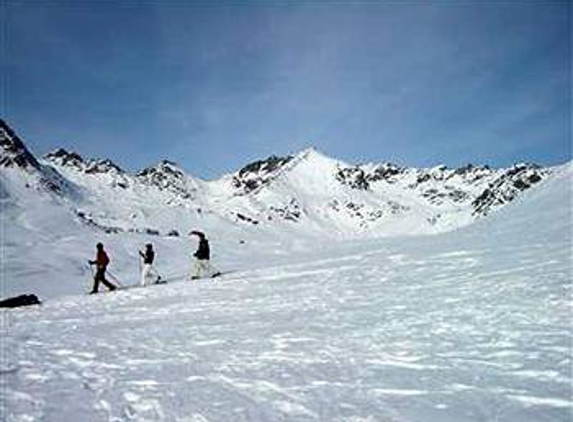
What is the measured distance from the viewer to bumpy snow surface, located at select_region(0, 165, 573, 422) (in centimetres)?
772

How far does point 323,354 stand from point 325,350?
1.04 ft

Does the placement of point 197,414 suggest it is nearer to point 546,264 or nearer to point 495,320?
point 495,320

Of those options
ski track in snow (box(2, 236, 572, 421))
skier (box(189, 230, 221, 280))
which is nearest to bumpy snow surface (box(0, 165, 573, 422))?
ski track in snow (box(2, 236, 572, 421))

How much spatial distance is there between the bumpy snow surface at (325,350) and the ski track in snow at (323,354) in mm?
30

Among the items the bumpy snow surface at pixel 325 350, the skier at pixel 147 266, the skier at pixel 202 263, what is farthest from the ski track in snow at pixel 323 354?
the skier at pixel 147 266

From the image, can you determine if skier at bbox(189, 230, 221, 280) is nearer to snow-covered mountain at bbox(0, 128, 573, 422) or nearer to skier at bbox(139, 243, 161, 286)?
skier at bbox(139, 243, 161, 286)

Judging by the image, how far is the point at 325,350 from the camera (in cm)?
1088

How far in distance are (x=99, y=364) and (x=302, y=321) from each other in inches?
178

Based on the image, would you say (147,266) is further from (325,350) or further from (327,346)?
(325,350)

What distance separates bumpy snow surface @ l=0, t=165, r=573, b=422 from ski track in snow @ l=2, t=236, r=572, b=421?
0.10 ft

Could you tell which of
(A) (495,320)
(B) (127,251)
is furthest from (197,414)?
(B) (127,251)

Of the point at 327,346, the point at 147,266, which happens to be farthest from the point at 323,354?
the point at 147,266

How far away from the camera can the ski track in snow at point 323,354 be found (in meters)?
7.71

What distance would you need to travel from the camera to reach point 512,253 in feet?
65.8
